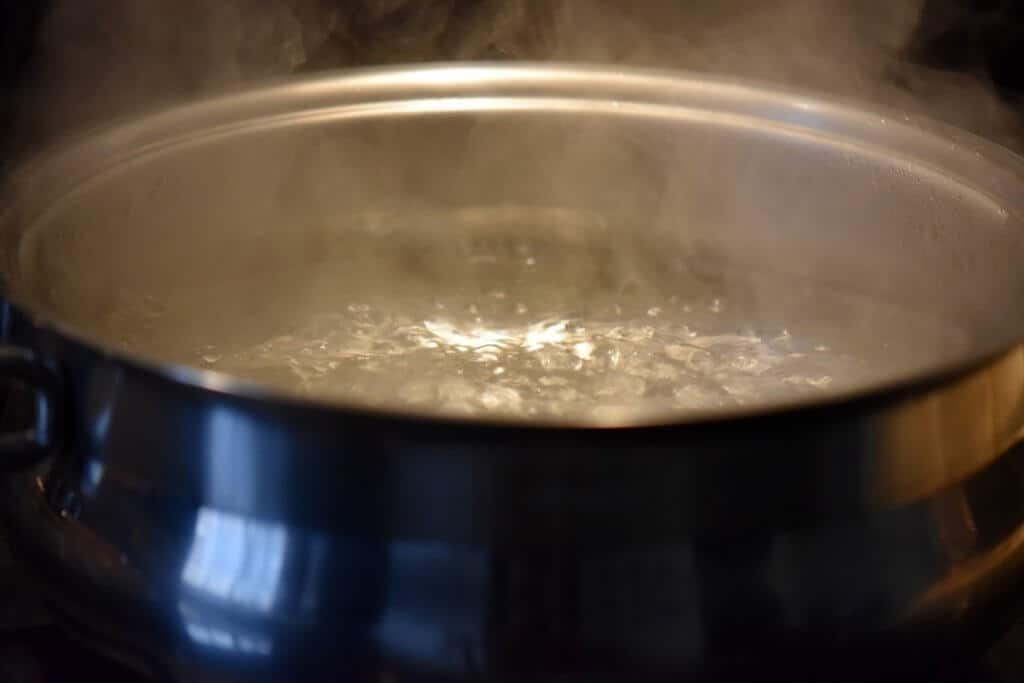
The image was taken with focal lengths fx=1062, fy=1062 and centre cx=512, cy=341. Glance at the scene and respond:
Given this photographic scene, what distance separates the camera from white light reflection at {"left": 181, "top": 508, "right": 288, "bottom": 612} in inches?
15.2

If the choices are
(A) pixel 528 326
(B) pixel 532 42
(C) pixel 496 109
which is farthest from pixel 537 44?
(A) pixel 528 326

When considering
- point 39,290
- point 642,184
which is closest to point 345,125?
point 642,184

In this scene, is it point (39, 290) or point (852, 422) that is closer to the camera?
point (852, 422)

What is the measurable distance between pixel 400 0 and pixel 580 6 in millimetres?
173

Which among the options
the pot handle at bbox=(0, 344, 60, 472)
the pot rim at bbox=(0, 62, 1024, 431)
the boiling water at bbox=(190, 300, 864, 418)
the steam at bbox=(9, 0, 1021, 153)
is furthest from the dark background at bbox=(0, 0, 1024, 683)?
the pot handle at bbox=(0, 344, 60, 472)

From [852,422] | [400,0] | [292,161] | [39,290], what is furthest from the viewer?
[400,0]

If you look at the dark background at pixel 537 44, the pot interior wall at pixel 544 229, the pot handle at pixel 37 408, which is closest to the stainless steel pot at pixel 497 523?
the pot handle at pixel 37 408

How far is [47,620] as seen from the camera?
53cm

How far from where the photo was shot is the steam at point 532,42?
3.03 ft

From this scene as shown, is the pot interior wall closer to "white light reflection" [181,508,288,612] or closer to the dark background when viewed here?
the dark background

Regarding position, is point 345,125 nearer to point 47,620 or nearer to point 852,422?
point 47,620

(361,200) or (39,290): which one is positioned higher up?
(39,290)

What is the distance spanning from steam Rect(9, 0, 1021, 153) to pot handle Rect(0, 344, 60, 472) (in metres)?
0.54

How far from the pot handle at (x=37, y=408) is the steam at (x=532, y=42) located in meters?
0.54
